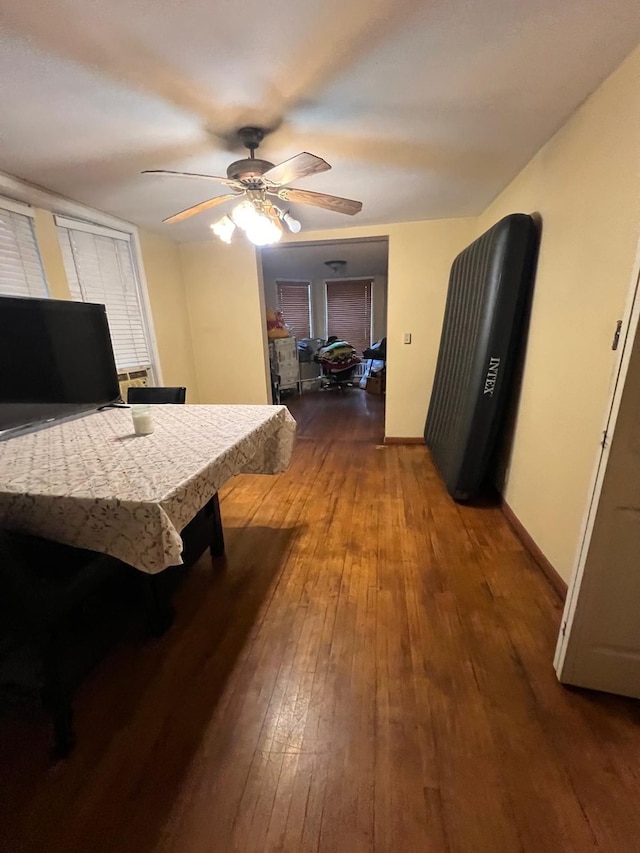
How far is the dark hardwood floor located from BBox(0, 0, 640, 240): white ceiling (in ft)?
7.36

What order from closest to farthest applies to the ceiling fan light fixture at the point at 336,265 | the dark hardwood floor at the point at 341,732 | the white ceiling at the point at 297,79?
the dark hardwood floor at the point at 341,732, the white ceiling at the point at 297,79, the ceiling fan light fixture at the point at 336,265

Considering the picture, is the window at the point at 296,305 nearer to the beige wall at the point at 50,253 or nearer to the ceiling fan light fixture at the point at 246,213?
the beige wall at the point at 50,253

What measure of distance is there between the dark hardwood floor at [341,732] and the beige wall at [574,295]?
469 millimetres

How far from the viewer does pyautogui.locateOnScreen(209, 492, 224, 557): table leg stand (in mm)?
2142

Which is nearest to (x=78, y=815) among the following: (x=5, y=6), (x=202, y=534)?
(x=202, y=534)

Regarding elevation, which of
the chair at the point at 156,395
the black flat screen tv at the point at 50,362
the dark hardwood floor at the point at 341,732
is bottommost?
the dark hardwood floor at the point at 341,732

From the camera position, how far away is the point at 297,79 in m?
1.36

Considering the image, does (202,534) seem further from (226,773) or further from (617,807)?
(617,807)

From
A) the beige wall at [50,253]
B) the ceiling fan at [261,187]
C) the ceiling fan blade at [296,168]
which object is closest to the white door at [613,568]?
the ceiling fan blade at [296,168]

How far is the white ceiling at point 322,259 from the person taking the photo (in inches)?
168

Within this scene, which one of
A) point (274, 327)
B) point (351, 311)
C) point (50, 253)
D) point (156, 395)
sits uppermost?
point (50, 253)

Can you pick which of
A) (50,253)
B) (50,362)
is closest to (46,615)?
(50,362)

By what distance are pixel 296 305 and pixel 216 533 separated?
6196mm

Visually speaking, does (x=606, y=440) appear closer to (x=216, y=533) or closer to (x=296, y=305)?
(x=216, y=533)
